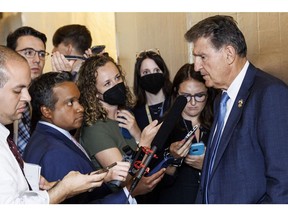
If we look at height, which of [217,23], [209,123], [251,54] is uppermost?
[217,23]

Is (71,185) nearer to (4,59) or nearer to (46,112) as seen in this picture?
(4,59)

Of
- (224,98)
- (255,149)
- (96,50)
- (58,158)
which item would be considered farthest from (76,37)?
(255,149)

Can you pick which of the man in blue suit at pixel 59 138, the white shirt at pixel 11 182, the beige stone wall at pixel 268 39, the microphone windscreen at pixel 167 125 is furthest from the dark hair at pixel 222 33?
the beige stone wall at pixel 268 39

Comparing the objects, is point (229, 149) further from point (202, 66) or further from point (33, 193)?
point (33, 193)

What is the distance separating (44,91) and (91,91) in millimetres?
351

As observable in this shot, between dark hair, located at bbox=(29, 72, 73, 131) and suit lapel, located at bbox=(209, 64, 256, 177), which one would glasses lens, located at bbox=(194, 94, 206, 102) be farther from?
suit lapel, located at bbox=(209, 64, 256, 177)

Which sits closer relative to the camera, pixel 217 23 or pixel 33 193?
pixel 33 193

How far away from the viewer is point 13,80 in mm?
2086

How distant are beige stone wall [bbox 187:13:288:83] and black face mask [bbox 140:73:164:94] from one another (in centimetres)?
63

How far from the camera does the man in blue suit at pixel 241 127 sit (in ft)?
7.27

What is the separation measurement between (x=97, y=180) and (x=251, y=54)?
1.99 metres

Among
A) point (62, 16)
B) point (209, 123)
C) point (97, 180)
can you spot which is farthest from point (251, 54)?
point (62, 16)

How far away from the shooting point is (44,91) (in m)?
2.90

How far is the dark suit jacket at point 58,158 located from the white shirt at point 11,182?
0.52 meters
